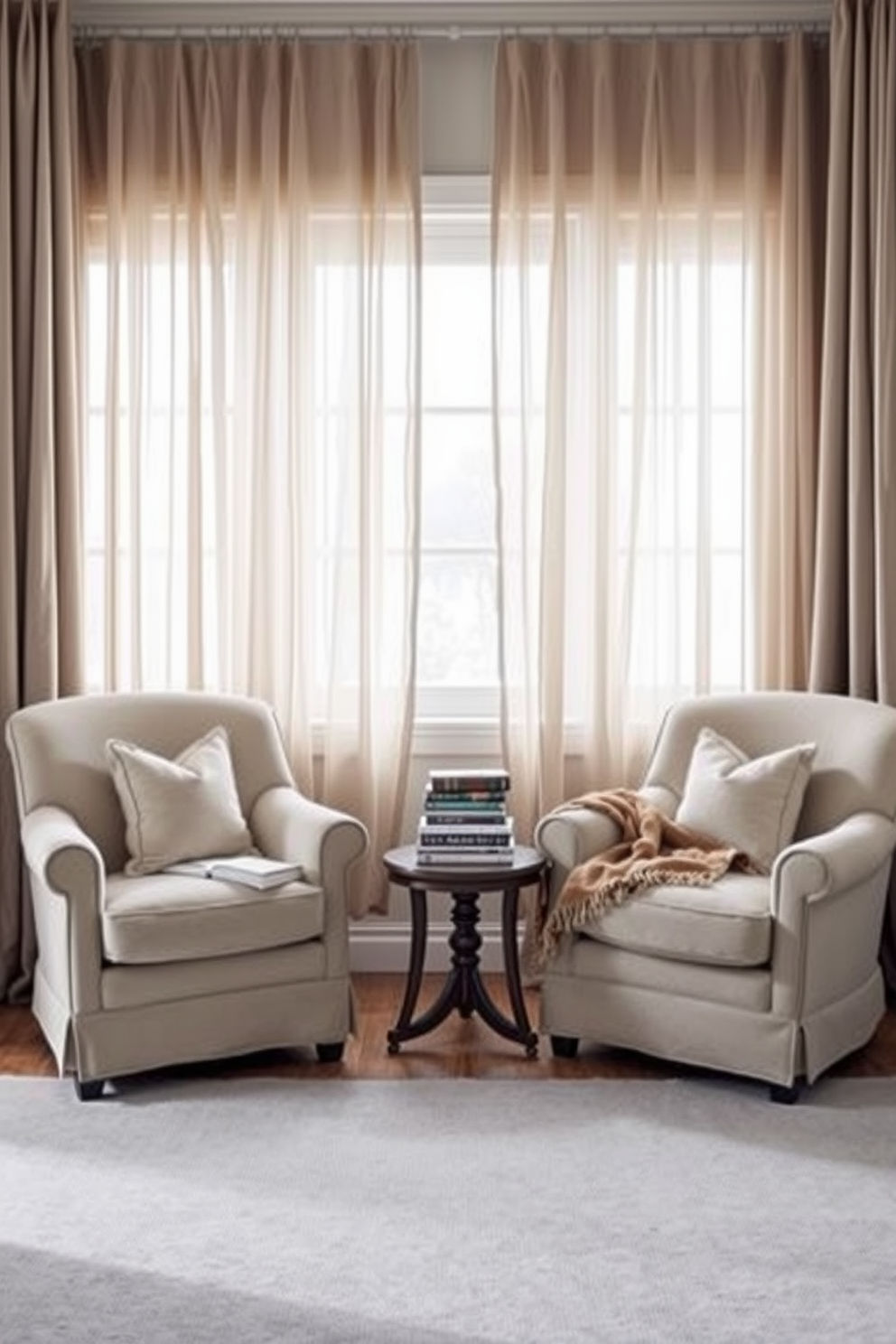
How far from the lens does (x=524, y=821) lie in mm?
5348

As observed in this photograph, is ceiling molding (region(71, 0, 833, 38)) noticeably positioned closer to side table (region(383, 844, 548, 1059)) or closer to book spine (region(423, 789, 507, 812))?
book spine (region(423, 789, 507, 812))

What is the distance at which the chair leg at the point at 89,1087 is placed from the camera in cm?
417

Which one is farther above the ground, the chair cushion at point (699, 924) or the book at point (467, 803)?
the book at point (467, 803)

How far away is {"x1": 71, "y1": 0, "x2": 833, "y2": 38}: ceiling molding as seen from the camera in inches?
206

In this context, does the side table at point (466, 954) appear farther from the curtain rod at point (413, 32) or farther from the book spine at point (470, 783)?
the curtain rod at point (413, 32)

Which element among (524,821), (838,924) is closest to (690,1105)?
(838,924)

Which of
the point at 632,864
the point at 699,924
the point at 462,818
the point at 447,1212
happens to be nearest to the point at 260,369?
the point at 462,818

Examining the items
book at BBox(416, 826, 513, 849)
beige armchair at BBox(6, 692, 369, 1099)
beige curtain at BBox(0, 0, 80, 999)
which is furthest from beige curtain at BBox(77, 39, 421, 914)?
book at BBox(416, 826, 513, 849)

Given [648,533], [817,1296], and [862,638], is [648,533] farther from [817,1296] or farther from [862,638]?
[817,1296]

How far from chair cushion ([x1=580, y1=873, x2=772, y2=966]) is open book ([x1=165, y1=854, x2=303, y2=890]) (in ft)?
2.47

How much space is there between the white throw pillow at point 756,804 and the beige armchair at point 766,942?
2 centimetres

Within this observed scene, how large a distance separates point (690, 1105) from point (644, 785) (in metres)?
1.08

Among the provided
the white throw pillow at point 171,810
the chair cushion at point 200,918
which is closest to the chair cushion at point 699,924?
the chair cushion at point 200,918

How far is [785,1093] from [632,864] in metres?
0.65
